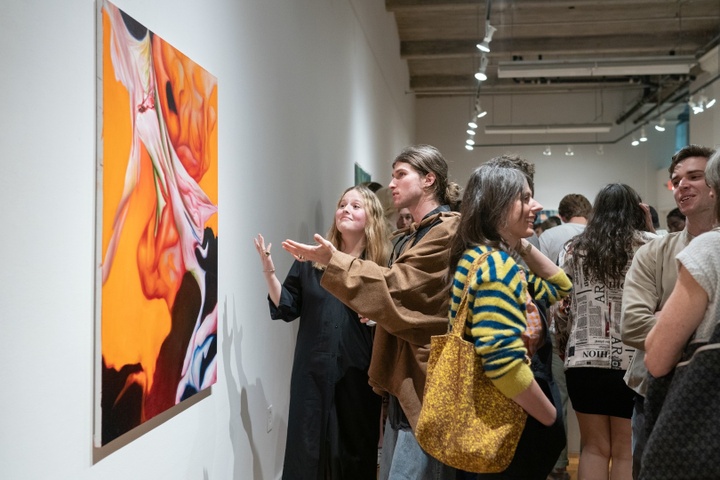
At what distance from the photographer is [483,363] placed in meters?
1.77

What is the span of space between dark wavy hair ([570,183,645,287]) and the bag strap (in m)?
1.48

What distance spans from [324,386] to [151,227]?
1.33 m

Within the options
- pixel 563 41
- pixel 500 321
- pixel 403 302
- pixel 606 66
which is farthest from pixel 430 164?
pixel 563 41

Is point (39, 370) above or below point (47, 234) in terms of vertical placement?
below

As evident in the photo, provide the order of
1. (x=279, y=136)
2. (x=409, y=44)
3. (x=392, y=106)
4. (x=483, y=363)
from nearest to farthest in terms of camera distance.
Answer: (x=483, y=363) → (x=279, y=136) → (x=392, y=106) → (x=409, y=44)

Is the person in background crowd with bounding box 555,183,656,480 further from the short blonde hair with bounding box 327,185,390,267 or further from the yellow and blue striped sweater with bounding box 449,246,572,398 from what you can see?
the yellow and blue striped sweater with bounding box 449,246,572,398

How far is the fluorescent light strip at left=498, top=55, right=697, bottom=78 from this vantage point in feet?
31.6

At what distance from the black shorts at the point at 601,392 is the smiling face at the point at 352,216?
117cm

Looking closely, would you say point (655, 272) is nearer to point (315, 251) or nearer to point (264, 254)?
point (315, 251)

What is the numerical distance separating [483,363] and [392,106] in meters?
8.92

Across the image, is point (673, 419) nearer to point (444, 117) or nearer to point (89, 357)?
point (89, 357)

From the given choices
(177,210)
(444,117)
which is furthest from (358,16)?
(444,117)

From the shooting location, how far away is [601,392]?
305 cm

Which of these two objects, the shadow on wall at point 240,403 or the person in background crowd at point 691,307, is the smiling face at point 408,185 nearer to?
the shadow on wall at point 240,403
